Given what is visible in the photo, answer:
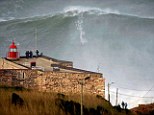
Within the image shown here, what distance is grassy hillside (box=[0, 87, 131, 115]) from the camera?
13578mm

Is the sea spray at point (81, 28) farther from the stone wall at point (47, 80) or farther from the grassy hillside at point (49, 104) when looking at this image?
the grassy hillside at point (49, 104)

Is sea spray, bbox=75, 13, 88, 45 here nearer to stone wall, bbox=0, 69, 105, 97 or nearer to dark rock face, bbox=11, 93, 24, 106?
stone wall, bbox=0, 69, 105, 97

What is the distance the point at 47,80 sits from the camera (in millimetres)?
17344

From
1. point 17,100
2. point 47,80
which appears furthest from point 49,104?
point 47,80

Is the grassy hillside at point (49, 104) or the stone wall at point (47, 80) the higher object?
the stone wall at point (47, 80)

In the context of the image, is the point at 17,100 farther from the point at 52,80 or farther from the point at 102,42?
the point at 102,42

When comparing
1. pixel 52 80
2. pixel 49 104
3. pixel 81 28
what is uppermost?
pixel 81 28

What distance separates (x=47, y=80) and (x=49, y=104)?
2.70 meters

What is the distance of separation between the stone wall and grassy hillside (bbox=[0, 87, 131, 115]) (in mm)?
562

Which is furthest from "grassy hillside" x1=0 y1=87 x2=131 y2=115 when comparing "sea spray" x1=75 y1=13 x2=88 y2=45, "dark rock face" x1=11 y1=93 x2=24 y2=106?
"sea spray" x1=75 y1=13 x2=88 y2=45

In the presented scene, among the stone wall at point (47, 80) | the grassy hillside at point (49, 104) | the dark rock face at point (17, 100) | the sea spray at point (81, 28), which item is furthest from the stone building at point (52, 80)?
the sea spray at point (81, 28)

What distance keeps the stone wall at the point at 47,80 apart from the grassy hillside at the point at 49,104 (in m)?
0.56

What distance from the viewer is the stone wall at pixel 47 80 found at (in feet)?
56.7

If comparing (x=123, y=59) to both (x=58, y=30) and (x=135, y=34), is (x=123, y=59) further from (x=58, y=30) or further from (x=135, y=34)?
(x=58, y=30)
